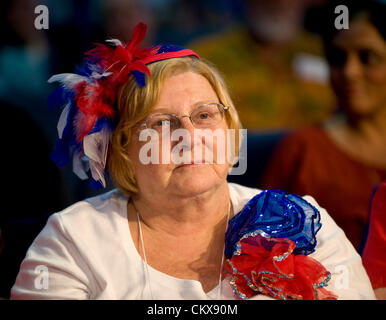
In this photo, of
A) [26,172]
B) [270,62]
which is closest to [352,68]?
[270,62]

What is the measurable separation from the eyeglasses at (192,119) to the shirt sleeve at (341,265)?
604 mm

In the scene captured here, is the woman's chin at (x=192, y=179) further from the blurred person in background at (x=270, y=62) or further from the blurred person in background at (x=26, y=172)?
the blurred person in background at (x=270, y=62)

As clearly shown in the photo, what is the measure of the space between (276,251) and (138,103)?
758 millimetres

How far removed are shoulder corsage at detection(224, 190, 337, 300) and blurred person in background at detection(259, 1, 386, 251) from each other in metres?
1.29

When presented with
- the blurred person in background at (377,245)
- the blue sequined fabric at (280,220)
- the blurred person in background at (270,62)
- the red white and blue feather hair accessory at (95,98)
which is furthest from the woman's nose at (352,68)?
the blue sequined fabric at (280,220)

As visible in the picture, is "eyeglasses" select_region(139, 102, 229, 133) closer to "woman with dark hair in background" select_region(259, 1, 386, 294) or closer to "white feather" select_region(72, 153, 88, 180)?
"white feather" select_region(72, 153, 88, 180)

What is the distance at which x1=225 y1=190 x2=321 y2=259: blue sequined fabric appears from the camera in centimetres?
176

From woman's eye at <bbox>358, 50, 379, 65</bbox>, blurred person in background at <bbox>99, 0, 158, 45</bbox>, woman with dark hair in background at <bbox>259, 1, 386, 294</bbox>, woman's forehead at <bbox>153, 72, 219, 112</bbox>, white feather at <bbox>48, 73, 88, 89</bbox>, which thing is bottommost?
woman with dark hair in background at <bbox>259, 1, 386, 294</bbox>

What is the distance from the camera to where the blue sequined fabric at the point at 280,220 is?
176cm

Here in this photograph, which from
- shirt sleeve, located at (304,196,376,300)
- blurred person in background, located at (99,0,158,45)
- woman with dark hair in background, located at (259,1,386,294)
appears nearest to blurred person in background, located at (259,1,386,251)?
woman with dark hair in background, located at (259,1,386,294)

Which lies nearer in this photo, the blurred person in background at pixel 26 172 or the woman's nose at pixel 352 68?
the blurred person in background at pixel 26 172

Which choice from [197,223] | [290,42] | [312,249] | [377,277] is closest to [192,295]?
[197,223]

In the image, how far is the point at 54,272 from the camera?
1801 millimetres

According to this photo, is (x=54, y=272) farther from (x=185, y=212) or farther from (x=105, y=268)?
(x=185, y=212)
